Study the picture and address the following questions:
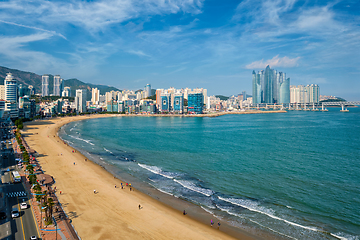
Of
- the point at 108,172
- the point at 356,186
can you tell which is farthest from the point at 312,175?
the point at 108,172

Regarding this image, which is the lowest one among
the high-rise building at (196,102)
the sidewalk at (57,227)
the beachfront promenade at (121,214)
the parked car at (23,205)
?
the beachfront promenade at (121,214)

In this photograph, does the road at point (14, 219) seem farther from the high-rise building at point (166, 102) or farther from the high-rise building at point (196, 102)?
the high-rise building at point (166, 102)

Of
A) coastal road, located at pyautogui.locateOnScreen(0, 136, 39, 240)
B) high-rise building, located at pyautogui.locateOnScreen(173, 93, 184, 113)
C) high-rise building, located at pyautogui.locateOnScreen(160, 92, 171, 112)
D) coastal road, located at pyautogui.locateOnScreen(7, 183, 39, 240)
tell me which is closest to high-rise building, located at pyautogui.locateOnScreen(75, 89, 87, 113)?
high-rise building, located at pyautogui.locateOnScreen(160, 92, 171, 112)

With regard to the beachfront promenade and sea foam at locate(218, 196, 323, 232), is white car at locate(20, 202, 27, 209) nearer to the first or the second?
the beachfront promenade

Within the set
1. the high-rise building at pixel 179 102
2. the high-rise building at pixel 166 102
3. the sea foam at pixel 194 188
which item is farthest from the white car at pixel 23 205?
the high-rise building at pixel 166 102

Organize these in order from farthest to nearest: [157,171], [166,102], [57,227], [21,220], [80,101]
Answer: [166,102] < [80,101] < [157,171] < [21,220] < [57,227]

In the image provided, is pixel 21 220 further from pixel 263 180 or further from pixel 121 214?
pixel 263 180

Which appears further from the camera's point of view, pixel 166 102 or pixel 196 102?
pixel 166 102

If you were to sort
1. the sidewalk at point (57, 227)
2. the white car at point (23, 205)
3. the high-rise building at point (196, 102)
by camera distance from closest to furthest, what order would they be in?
the sidewalk at point (57, 227) < the white car at point (23, 205) < the high-rise building at point (196, 102)

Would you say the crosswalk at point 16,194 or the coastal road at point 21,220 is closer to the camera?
the coastal road at point 21,220

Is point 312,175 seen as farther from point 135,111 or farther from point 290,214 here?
point 135,111

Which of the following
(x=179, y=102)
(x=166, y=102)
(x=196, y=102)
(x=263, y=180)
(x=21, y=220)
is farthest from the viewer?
(x=166, y=102)

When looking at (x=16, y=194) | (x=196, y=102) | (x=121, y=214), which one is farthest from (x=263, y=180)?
(x=196, y=102)
